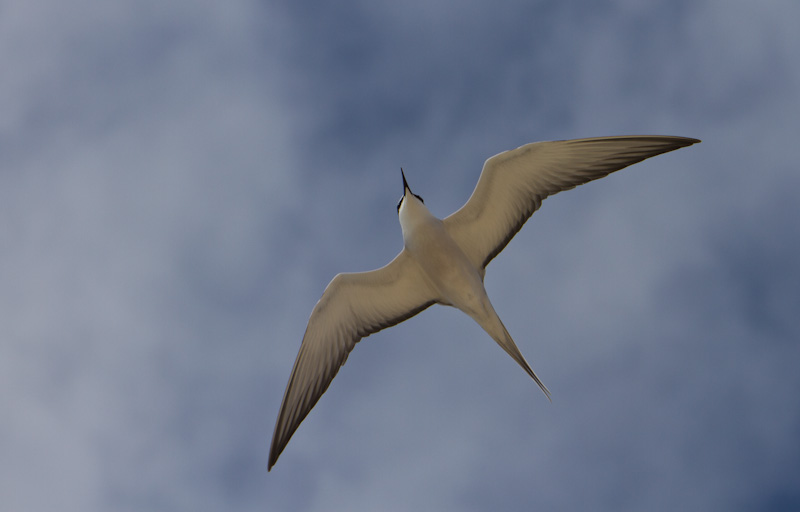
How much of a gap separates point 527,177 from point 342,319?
13.4 feet

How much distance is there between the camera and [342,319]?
12.3 meters

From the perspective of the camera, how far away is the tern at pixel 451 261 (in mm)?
11133

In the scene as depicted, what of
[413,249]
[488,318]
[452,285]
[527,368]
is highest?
[413,249]

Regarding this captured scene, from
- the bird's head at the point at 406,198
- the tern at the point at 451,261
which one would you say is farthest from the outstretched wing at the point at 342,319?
the bird's head at the point at 406,198

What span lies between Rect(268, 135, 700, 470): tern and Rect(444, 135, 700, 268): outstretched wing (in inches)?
0.6

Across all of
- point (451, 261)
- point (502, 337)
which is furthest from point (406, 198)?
Answer: point (502, 337)

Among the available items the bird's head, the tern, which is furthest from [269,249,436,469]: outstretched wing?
the bird's head

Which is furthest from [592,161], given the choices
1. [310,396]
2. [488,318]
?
[310,396]

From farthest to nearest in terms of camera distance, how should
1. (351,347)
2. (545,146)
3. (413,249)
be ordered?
(351,347)
(413,249)
(545,146)

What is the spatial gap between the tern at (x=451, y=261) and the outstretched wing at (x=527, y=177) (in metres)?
0.02

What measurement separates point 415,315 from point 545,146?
3.90 m

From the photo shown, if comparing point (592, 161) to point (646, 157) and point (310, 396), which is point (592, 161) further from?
point (310, 396)

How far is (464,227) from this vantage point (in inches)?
468

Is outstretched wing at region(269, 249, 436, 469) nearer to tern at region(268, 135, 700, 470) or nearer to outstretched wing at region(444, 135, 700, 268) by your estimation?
tern at region(268, 135, 700, 470)
